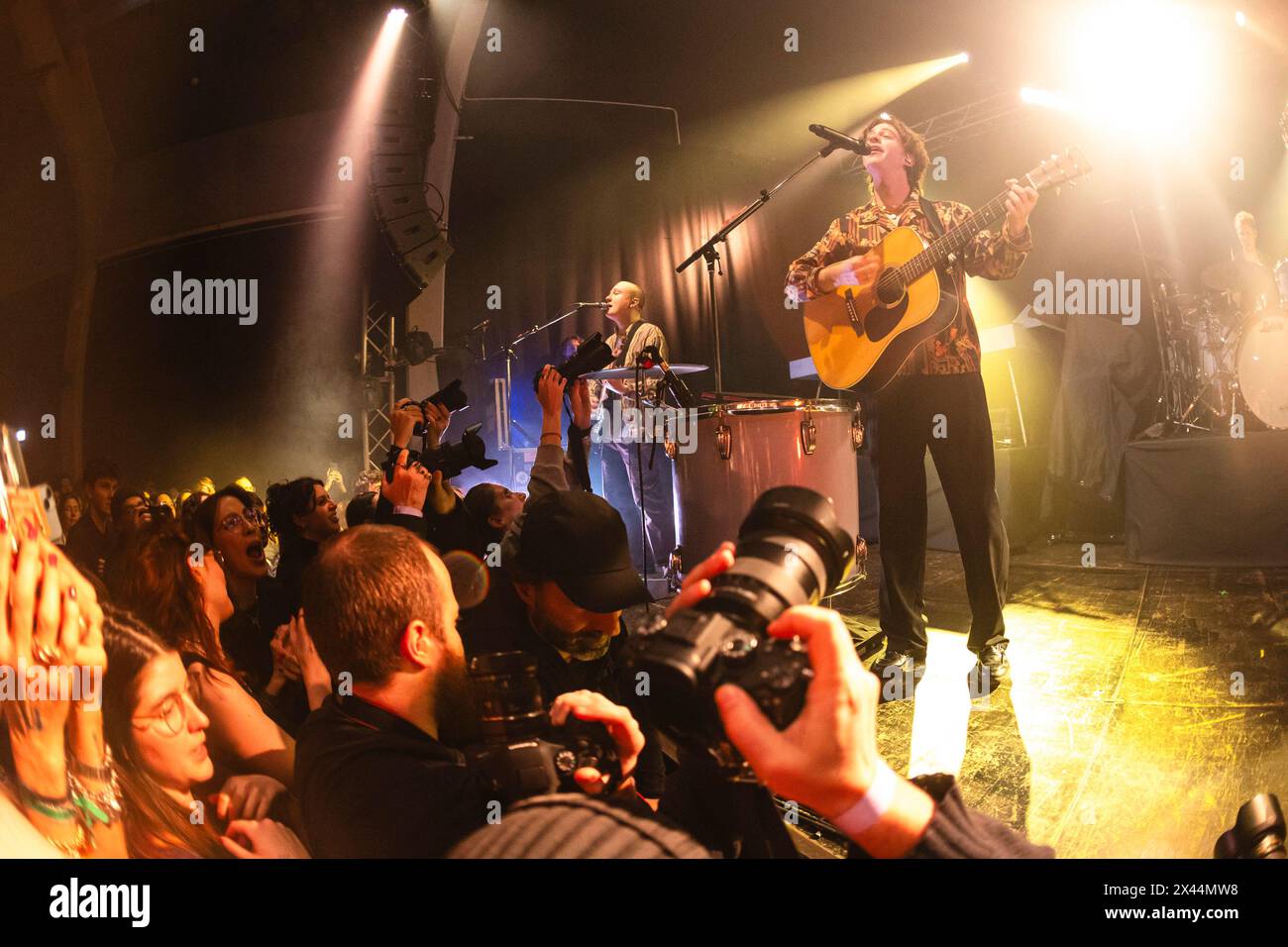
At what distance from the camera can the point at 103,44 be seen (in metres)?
2.79

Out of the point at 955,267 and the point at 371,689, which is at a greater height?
the point at 955,267

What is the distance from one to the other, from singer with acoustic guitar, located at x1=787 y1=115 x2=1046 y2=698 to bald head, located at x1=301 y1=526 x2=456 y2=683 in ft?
5.02

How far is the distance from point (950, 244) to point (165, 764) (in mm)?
2437

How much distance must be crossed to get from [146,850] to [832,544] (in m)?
1.81

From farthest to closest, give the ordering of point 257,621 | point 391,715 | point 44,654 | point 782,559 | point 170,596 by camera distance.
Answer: point 257,621 → point 44,654 → point 170,596 → point 391,715 → point 782,559

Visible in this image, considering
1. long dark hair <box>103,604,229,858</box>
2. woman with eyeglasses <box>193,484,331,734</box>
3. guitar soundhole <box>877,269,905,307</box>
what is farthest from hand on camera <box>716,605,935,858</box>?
guitar soundhole <box>877,269,905,307</box>

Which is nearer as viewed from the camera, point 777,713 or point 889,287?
point 777,713

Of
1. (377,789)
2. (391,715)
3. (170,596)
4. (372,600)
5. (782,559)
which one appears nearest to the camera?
(782,559)

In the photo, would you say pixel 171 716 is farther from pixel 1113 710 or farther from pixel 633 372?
pixel 1113 710

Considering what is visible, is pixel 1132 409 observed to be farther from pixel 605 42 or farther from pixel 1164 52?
pixel 605 42

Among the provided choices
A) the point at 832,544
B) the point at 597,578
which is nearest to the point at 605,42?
the point at 597,578

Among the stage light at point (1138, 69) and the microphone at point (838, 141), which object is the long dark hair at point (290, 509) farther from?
the stage light at point (1138, 69)

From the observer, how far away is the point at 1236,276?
3.30m

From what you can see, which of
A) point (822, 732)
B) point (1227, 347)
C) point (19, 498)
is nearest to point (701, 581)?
point (822, 732)
